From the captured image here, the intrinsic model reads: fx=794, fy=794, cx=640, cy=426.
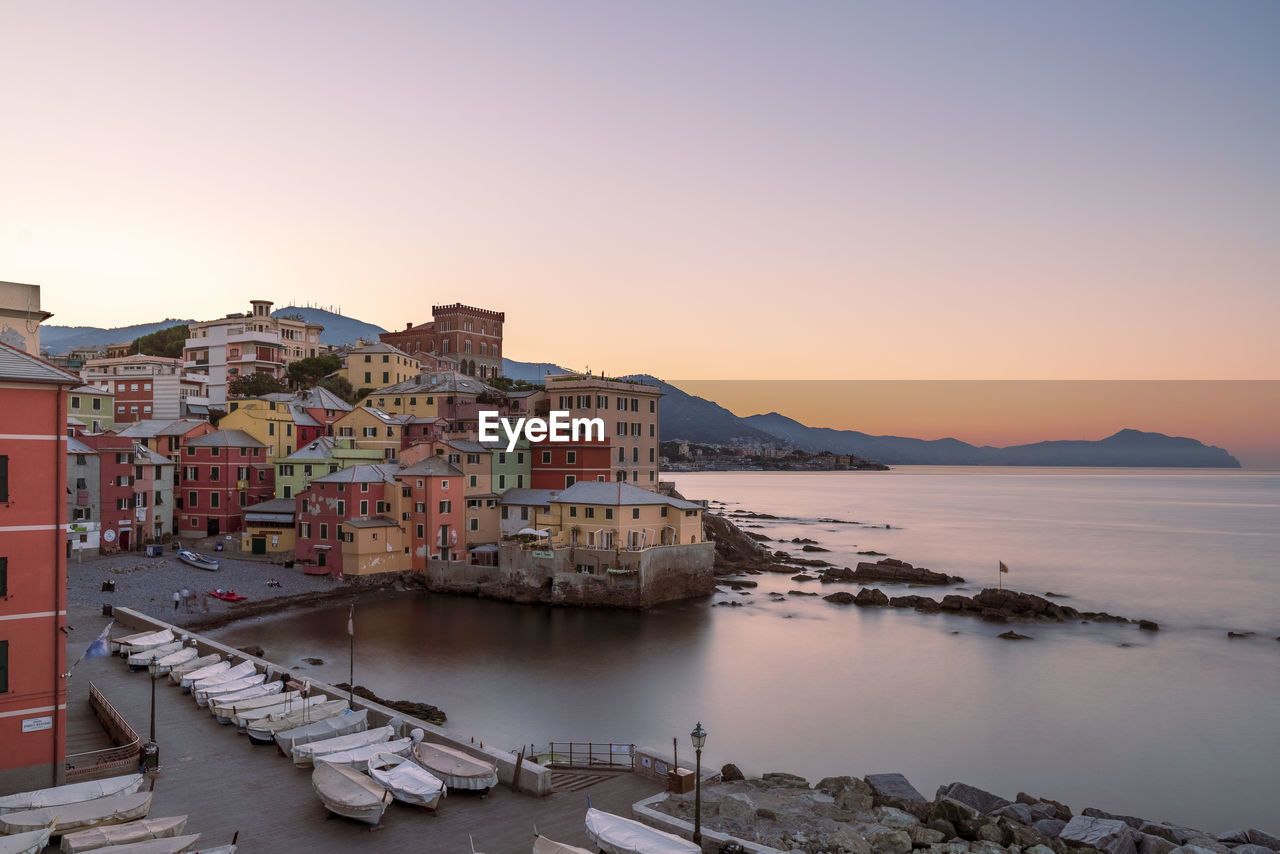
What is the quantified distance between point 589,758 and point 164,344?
387 feet

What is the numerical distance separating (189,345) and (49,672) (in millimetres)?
97100

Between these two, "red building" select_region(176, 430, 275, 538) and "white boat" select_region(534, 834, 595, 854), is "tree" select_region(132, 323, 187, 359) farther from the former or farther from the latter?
"white boat" select_region(534, 834, 595, 854)

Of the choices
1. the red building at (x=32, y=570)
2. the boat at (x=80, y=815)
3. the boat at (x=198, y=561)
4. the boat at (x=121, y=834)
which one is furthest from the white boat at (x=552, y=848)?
the boat at (x=198, y=561)

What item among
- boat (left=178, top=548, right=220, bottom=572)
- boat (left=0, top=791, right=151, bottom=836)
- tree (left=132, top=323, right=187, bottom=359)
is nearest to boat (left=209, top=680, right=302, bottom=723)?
boat (left=0, top=791, right=151, bottom=836)

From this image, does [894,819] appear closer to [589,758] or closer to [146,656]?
[589,758]

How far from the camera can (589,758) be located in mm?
24141

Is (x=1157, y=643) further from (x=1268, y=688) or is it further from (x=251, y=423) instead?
(x=251, y=423)

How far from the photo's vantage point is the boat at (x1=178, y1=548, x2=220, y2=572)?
55625 mm

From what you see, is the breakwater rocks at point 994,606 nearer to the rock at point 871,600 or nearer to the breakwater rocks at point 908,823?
the rock at point 871,600

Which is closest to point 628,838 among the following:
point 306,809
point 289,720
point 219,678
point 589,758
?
point 306,809

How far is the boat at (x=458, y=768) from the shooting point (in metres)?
19.0

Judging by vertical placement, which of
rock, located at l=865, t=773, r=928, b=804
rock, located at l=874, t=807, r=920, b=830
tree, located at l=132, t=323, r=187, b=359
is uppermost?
tree, located at l=132, t=323, r=187, b=359

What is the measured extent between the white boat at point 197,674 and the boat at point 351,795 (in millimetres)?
12384

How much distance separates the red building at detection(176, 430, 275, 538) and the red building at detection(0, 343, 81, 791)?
Answer: 50.3 metres
